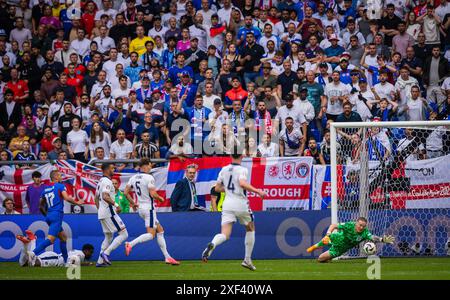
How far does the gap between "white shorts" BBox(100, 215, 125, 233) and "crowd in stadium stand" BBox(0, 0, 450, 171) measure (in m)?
3.67

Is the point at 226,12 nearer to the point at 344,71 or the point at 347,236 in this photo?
the point at 344,71

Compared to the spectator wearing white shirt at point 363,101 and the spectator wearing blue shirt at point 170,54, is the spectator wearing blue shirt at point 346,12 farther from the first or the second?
the spectator wearing blue shirt at point 170,54

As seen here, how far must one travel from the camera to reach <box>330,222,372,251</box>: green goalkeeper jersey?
1808 cm

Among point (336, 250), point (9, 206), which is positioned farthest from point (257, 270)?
point (9, 206)

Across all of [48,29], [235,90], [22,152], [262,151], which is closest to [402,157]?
[262,151]

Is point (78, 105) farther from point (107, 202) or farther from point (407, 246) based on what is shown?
point (407, 246)

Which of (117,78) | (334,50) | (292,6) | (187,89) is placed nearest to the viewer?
(187,89)

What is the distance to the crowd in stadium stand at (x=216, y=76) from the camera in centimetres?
2352

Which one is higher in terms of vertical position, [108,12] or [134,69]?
→ [108,12]

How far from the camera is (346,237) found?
1806 centimetres

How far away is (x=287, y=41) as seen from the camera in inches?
1025

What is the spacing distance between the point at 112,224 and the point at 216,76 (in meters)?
7.46

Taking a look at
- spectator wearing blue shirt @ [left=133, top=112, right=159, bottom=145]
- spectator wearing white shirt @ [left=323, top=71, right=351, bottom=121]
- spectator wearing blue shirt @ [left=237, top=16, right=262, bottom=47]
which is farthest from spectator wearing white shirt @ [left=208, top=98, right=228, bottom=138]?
spectator wearing blue shirt @ [left=237, top=16, right=262, bottom=47]
